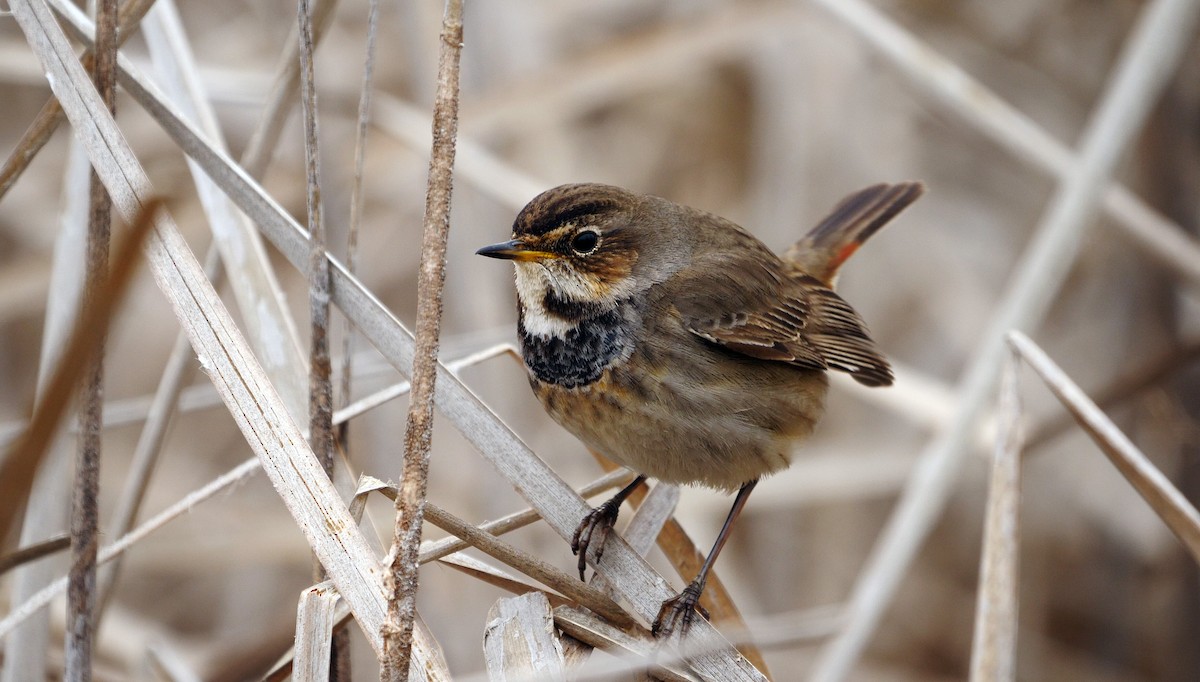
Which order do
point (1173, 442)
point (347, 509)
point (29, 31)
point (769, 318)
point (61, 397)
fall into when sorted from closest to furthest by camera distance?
point (61, 397) < point (347, 509) < point (29, 31) < point (769, 318) < point (1173, 442)

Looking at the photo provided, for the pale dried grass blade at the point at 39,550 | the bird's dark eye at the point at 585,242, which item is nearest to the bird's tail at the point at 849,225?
the bird's dark eye at the point at 585,242

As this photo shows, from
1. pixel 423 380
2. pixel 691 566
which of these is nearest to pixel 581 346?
pixel 691 566

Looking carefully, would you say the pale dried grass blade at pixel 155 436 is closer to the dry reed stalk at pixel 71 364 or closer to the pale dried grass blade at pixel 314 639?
the pale dried grass blade at pixel 314 639

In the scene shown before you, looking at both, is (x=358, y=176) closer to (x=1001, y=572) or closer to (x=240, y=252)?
(x=240, y=252)

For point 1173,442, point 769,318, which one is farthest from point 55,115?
point 1173,442

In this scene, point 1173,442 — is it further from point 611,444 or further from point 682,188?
point 611,444

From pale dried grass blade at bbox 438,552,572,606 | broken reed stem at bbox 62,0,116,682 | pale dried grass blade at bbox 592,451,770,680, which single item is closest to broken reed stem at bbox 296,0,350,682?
pale dried grass blade at bbox 438,552,572,606

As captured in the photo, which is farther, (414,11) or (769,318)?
(414,11)
